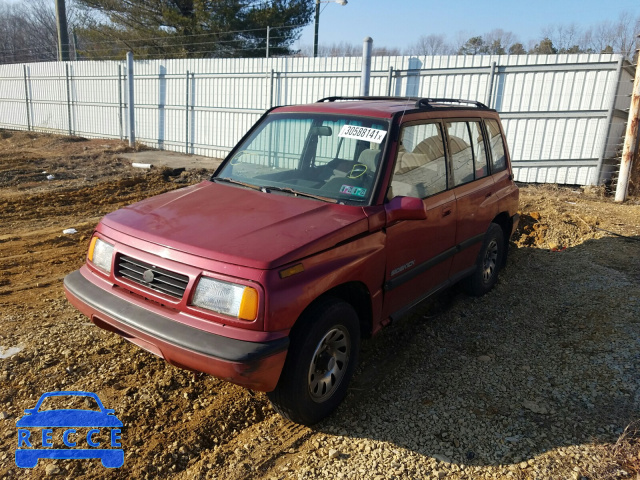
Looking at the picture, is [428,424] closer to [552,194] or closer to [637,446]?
[637,446]

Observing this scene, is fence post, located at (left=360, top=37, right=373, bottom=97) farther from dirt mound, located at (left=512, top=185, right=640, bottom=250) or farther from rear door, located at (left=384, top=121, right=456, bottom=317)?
rear door, located at (left=384, top=121, right=456, bottom=317)

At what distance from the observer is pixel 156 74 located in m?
16.5

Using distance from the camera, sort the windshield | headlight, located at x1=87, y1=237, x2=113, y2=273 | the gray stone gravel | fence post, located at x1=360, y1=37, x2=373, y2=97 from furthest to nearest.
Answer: fence post, located at x1=360, y1=37, x2=373, y2=97, the windshield, headlight, located at x1=87, y1=237, x2=113, y2=273, the gray stone gravel

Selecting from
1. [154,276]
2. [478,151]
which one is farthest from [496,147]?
[154,276]

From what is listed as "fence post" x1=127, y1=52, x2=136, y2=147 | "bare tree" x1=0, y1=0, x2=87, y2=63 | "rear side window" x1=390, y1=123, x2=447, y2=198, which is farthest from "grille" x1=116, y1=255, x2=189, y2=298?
"bare tree" x1=0, y1=0, x2=87, y2=63

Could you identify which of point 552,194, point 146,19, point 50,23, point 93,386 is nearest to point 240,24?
point 146,19

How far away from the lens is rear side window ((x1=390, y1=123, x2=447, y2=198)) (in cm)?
363

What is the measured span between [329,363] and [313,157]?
174 cm

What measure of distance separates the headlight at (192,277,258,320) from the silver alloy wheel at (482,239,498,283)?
3310mm

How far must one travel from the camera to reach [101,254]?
320 cm

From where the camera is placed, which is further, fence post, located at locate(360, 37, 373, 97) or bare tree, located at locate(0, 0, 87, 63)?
bare tree, located at locate(0, 0, 87, 63)

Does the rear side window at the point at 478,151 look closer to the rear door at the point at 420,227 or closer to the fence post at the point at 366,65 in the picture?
the rear door at the point at 420,227

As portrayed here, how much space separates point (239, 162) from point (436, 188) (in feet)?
5.64

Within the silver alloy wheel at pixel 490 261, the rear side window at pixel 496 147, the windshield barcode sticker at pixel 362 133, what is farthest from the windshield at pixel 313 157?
the silver alloy wheel at pixel 490 261
